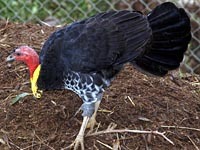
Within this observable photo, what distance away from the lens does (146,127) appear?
4.10 metres

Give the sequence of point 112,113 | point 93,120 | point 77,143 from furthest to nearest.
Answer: point 112,113
point 93,120
point 77,143

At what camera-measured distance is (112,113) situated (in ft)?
13.8

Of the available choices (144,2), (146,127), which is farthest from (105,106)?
(144,2)

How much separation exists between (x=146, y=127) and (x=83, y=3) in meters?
2.68

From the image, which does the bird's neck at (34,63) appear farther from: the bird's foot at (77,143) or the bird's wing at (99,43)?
the bird's foot at (77,143)

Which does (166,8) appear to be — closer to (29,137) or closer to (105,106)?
(105,106)

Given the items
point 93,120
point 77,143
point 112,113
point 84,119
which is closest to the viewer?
point 77,143

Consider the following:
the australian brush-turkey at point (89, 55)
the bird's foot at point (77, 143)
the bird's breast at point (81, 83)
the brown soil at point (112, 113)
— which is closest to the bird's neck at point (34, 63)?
the australian brush-turkey at point (89, 55)

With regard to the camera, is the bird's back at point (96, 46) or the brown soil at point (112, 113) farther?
the brown soil at point (112, 113)

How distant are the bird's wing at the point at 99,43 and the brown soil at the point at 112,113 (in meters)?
0.41

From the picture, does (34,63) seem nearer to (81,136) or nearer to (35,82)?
(35,82)

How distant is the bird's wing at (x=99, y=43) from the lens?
12.6 ft

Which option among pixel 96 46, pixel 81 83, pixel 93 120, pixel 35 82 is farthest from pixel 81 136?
pixel 96 46

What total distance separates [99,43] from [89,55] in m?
0.10
